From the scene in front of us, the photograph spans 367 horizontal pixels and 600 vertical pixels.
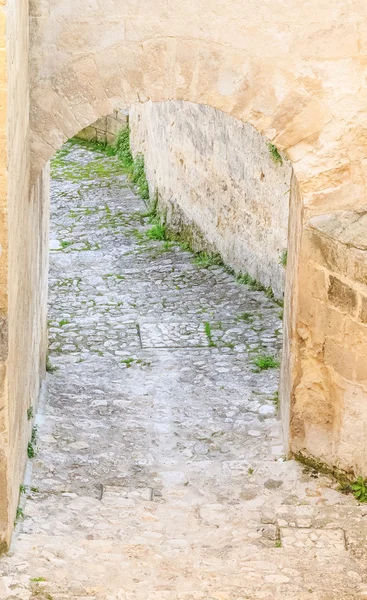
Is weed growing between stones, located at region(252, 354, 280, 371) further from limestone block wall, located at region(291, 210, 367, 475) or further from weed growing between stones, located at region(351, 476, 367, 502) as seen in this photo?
weed growing between stones, located at region(351, 476, 367, 502)

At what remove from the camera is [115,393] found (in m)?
7.95

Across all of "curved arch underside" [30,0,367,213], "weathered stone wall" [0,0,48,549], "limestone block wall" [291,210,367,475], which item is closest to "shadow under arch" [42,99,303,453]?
"limestone block wall" [291,210,367,475]

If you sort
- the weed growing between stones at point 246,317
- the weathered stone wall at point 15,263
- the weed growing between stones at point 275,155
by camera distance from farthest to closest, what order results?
the weed growing between stones at point 246,317, the weed growing between stones at point 275,155, the weathered stone wall at point 15,263

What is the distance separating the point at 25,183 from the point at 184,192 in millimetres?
5726

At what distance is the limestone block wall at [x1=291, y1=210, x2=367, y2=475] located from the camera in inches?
241

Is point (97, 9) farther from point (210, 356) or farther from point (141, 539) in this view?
point (210, 356)

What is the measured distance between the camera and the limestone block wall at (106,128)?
15203mm

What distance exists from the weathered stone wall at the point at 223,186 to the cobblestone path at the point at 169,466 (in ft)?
1.26

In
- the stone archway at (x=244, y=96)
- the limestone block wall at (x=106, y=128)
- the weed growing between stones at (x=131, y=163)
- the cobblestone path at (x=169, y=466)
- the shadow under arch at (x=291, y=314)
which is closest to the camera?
the cobblestone path at (x=169, y=466)

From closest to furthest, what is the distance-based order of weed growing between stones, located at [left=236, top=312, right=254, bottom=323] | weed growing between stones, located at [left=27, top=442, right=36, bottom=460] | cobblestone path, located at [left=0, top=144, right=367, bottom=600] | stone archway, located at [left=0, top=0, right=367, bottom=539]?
cobblestone path, located at [left=0, top=144, right=367, bottom=600]
stone archway, located at [left=0, top=0, right=367, bottom=539]
weed growing between stones, located at [left=27, top=442, right=36, bottom=460]
weed growing between stones, located at [left=236, top=312, right=254, bottom=323]

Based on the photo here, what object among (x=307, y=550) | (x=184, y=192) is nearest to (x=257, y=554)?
(x=307, y=550)

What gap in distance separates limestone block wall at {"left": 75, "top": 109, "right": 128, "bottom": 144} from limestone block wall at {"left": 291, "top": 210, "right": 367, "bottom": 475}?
9131 mm

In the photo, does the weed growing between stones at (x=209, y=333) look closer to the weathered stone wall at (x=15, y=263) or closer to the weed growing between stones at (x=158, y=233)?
the weathered stone wall at (x=15, y=263)

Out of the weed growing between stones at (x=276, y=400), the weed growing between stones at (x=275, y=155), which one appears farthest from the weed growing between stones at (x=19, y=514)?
the weed growing between stones at (x=275, y=155)
